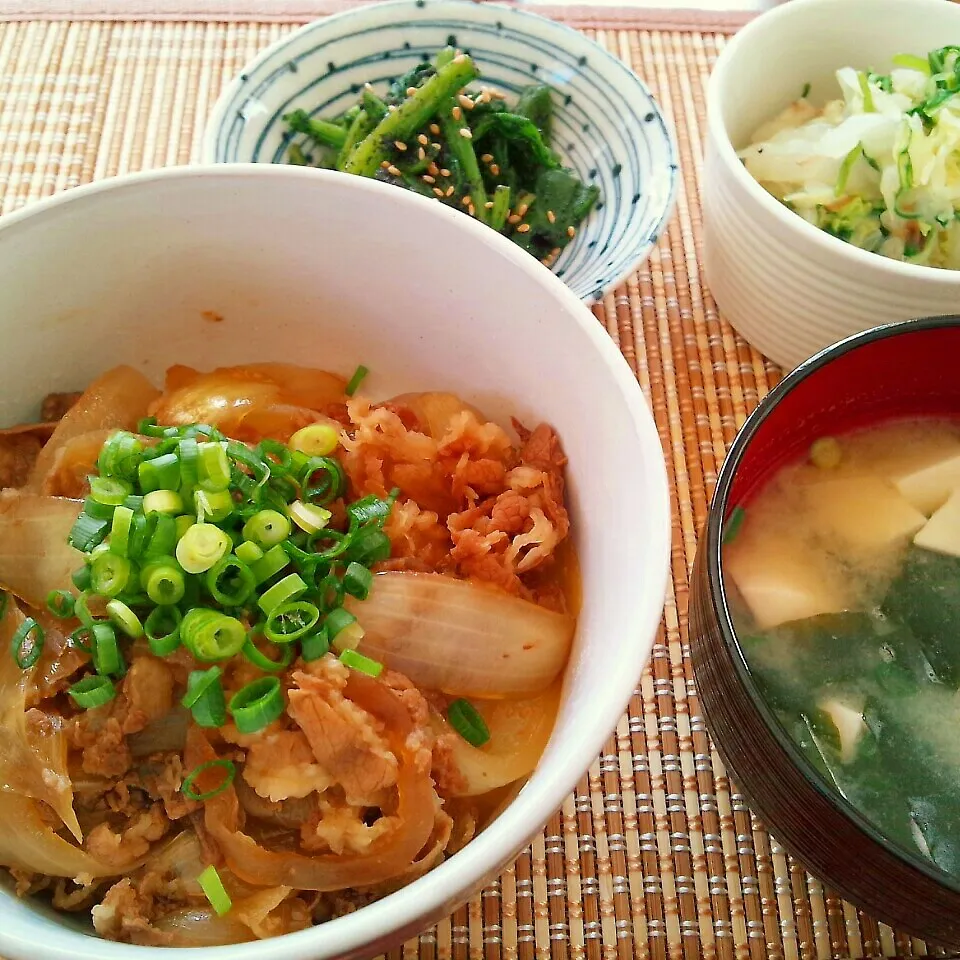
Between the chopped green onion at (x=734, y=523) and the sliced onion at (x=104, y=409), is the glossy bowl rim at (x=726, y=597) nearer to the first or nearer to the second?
the chopped green onion at (x=734, y=523)

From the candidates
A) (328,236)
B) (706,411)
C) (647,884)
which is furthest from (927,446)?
(328,236)

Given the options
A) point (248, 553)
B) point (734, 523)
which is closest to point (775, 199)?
point (734, 523)

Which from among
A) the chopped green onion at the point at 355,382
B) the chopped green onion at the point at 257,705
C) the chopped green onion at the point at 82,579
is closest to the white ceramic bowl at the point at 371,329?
the chopped green onion at the point at 355,382

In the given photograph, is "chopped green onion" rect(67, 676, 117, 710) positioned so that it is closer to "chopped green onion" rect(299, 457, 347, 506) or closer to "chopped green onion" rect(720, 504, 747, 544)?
"chopped green onion" rect(299, 457, 347, 506)

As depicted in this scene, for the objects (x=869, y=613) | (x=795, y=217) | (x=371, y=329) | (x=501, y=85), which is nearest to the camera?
(x=869, y=613)

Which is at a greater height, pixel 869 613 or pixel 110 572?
pixel 110 572

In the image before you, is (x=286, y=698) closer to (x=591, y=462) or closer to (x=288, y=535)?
(x=288, y=535)

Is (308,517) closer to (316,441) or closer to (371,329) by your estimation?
(316,441)
